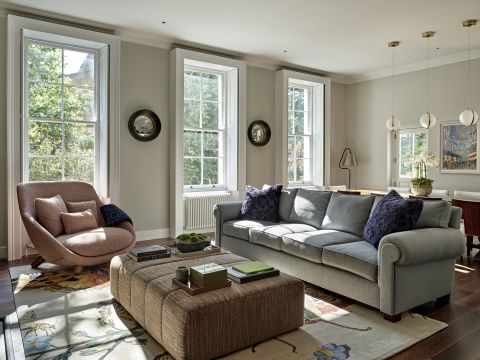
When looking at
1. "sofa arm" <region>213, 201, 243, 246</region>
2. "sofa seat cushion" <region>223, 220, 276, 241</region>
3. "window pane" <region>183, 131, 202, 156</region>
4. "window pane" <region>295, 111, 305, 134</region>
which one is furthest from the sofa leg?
"window pane" <region>295, 111, 305, 134</region>

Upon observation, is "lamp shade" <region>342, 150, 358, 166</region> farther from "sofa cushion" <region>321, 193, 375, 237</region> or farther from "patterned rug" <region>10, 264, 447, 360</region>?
"patterned rug" <region>10, 264, 447, 360</region>

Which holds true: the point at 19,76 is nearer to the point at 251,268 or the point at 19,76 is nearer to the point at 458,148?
the point at 251,268

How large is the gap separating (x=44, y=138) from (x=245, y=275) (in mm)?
3599

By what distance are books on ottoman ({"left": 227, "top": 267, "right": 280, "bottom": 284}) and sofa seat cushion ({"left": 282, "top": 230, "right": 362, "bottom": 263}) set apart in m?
0.77

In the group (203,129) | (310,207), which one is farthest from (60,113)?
(310,207)

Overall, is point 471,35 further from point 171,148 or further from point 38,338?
point 38,338

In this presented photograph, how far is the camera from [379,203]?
351 cm

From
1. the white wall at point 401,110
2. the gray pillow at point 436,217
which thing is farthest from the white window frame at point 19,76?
the white wall at point 401,110

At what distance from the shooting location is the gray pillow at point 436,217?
3232 mm

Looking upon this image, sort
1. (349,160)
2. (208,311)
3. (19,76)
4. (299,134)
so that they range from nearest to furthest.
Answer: (208,311) < (19,76) < (299,134) < (349,160)

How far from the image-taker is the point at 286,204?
471 centimetres

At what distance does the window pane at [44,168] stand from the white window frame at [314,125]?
3.68m

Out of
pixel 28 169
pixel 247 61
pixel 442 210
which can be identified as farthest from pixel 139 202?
pixel 442 210

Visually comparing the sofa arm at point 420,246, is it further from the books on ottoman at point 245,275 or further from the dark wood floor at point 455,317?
the books on ottoman at point 245,275
